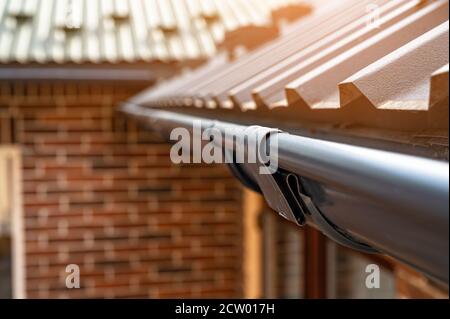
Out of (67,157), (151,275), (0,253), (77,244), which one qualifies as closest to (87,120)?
(67,157)

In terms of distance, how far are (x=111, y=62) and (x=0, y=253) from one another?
4151mm

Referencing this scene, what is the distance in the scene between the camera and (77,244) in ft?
17.6

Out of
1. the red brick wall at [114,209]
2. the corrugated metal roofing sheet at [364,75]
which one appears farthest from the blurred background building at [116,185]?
the corrugated metal roofing sheet at [364,75]

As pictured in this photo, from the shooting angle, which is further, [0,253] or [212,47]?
[0,253]

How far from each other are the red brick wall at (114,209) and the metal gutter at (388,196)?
15.0 ft

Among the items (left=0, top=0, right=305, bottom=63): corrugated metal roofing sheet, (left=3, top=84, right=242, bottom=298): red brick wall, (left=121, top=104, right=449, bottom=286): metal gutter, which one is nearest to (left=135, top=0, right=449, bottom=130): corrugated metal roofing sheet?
(left=121, top=104, right=449, bottom=286): metal gutter

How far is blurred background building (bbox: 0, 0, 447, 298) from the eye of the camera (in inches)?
200

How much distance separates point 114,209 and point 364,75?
14.4ft

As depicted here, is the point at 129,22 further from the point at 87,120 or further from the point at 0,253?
the point at 0,253

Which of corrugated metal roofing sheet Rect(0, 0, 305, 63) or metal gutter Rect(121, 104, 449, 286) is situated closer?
metal gutter Rect(121, 104, 449, 286)

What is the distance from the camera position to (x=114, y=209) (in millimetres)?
5410

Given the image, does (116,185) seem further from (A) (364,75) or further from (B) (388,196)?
(B) (388,196)

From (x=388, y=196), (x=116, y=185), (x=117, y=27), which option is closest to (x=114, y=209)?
(x=116, y=185)

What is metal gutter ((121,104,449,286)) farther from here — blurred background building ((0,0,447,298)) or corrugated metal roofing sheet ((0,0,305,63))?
blurred background building ((0,0,447,298))
